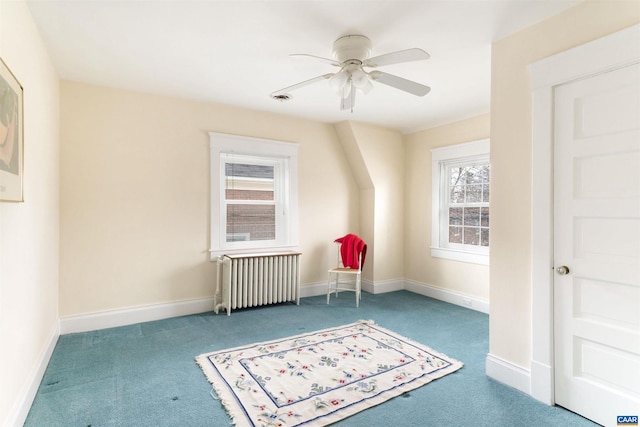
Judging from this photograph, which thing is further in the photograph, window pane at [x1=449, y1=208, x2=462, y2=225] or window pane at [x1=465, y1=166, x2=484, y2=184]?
window pane at [x1=449, y1=208, x2=462, y2=225]

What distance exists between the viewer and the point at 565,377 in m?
2.10

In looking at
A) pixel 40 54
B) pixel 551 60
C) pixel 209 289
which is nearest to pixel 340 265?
pixel 209 289

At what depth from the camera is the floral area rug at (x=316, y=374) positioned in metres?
2.07

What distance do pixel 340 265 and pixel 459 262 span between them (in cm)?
162

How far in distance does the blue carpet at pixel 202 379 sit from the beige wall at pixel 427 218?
55 cm

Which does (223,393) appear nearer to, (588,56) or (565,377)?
(565,377)

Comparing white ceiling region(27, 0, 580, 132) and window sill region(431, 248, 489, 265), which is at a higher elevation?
white ceiling region(27, 0, 580, 132)

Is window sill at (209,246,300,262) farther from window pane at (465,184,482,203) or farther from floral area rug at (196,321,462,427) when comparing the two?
window pane at (465,184,482,203)

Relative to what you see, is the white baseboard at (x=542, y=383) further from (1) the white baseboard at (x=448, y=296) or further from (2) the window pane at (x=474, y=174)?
(2) the window pane at (x=474, y=174)

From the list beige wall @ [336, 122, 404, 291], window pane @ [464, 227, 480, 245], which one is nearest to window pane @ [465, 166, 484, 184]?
window pane @ [464, 227, 480, 245]

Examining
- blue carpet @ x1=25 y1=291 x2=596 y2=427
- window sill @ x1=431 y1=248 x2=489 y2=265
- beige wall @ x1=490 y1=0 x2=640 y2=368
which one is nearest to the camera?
blue carpet @ x1=25 y1=291 x2=596 y2=427

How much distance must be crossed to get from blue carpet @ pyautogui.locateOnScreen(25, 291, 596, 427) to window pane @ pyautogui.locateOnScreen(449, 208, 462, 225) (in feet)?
4.14

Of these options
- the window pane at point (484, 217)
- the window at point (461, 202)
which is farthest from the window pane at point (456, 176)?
the window pane at point (484, 217)

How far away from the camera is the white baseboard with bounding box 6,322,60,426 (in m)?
1.82
